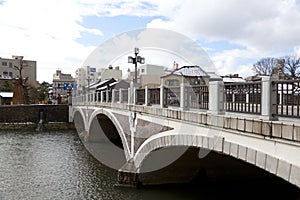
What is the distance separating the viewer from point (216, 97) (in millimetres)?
8133

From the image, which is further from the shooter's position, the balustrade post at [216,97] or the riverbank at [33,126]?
the riverbank at [33,126]

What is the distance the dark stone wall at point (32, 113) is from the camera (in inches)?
1720

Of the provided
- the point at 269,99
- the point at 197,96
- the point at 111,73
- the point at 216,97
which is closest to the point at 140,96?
the point at 197,96

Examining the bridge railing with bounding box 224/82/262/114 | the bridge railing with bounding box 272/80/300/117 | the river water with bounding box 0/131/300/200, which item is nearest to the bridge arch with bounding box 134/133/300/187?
the bridge railing with bounding box 224/82/262/114

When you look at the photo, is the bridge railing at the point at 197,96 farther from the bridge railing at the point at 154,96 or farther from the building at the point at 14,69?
the building at the point at 14,69

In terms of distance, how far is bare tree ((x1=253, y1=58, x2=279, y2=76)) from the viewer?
43531 millimetres

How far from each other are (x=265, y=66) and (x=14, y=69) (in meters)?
59.8

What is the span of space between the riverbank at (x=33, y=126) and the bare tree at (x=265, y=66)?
2784cm

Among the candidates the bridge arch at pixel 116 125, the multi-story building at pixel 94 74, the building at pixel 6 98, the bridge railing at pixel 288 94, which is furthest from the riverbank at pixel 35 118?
the bridge railing at pixel 288 94

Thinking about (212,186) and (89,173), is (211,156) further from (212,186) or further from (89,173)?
(89,173)

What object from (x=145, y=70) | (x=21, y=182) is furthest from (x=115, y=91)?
(x=145, y=70)

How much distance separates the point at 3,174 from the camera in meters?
17.5

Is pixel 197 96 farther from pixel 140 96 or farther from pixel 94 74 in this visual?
pixel 94 74

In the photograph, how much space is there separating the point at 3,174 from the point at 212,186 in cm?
1142
